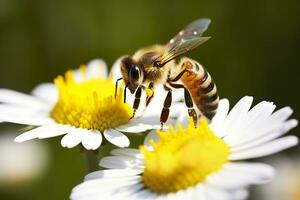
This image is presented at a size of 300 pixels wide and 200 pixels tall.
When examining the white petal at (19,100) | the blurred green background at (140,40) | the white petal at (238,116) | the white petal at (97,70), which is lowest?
the white petal at (238,116)

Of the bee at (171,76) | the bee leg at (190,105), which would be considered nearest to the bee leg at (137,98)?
the bee at (171,76)

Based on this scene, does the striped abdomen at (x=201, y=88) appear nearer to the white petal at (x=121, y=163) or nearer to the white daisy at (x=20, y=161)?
the white petal at (x=121, y=163)

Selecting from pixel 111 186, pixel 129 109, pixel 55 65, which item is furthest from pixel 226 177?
pixel 55 65

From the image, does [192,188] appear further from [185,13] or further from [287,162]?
[185,13]

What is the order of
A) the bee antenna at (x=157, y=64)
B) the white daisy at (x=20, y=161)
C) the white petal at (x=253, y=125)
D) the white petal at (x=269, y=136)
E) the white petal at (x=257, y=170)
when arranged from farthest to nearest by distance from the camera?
the white daisy at (x=20, y=161), the bee antenna at (x=157, y=64), the white petal at (x=253, y=125), the white petal at (x=269, y=136), the white petal at (x=257, y=170)

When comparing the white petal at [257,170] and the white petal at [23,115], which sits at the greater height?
the white petal at [23,115]

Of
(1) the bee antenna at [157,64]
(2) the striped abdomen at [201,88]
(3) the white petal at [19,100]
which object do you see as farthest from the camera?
(3) the white petal at [19,100]

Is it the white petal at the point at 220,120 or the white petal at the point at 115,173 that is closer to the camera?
the white petal at the point at 115,173

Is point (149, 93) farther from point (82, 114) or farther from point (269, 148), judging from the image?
point (269, 148)
